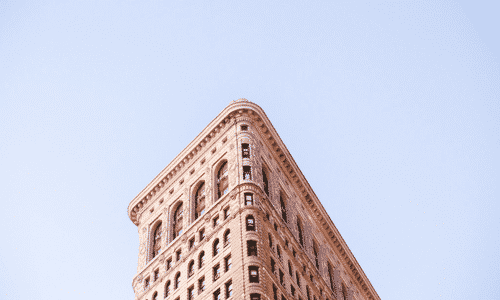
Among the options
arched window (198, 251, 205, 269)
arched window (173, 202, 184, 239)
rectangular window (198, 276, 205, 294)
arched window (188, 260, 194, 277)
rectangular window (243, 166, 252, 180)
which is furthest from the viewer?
arched window (173, 202, 184, 239)

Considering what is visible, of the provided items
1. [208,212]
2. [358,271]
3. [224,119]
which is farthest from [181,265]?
[358,271]

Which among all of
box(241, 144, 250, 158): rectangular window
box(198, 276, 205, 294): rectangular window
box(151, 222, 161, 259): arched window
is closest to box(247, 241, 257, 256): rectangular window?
box(198, 276, 205, 294): rectangular window

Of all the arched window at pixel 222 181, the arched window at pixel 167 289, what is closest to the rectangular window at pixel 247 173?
the arched window at pixel 222 181

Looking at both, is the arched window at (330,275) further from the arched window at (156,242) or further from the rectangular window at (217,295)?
the rectangular window at (217,295)

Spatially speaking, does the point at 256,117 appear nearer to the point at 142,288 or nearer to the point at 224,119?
the point at 224,119

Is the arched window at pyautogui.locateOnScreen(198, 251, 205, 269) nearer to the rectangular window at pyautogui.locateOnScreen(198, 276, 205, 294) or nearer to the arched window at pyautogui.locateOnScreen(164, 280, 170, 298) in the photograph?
the rectangular window at pyautogui.locateOnScreen(198, 276, 205, 294)

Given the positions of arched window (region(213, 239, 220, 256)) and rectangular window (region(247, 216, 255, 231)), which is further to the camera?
arched window (region(213, 239, 220, 256))

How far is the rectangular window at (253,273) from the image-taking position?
78250mm

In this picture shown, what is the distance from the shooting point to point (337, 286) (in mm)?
106000

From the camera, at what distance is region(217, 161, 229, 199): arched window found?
9488 cm

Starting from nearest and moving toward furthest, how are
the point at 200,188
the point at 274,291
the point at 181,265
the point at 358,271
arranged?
1. the point at 274,291
2. the point at 181,265
3. the point at 200,188
4. the point at 358,271

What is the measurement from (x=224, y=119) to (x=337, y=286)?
1083 inches

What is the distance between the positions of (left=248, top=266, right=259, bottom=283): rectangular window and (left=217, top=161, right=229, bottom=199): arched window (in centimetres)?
1633

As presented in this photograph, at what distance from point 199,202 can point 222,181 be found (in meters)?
4.59
